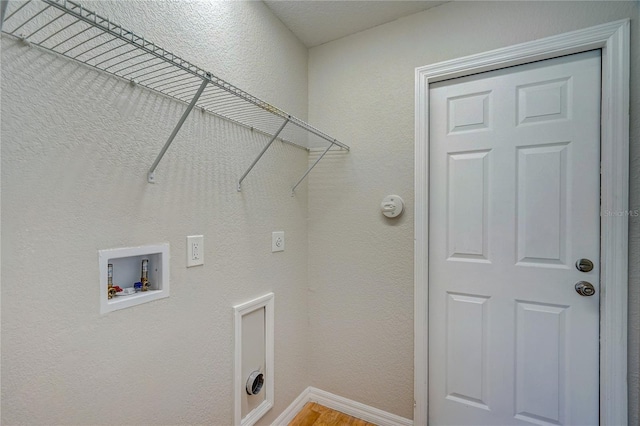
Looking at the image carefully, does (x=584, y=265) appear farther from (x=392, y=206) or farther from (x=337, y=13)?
(x=337, y=13)

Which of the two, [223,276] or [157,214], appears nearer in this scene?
[157,214]

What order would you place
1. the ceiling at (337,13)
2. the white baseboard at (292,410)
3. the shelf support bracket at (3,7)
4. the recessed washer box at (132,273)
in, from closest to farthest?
the shelf support bracket at (3,7)
the recessed washer box at (132,273)
the ceiling at (337,13)
the white baseboard at (292,410)

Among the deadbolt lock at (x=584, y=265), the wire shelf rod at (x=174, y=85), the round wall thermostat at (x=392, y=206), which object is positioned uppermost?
the wire shelf rod at (x=174, y=85)

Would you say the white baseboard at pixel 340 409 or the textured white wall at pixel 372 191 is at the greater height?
the textured white wall at pixel 372 191

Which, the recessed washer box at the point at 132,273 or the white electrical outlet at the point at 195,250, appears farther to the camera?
the white electrical outlet at the point at 195,250

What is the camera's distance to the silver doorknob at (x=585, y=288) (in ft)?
Answer: 4.35

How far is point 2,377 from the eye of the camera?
736 millimetres

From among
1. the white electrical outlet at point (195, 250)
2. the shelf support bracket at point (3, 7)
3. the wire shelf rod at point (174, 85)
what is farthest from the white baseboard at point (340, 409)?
the shelf support bracket at point (3, 7)

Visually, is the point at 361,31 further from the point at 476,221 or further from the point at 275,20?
the point at 476,221

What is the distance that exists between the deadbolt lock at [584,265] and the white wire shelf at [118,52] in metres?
1.54

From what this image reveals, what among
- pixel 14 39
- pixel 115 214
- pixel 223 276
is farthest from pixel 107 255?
pixel 14 39

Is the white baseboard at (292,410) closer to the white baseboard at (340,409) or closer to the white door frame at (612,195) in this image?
the white baseboard at (340,409)

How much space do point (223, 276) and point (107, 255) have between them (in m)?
0.50

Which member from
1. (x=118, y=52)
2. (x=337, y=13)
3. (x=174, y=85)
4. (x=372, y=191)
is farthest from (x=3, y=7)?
(x=372, y=191)
